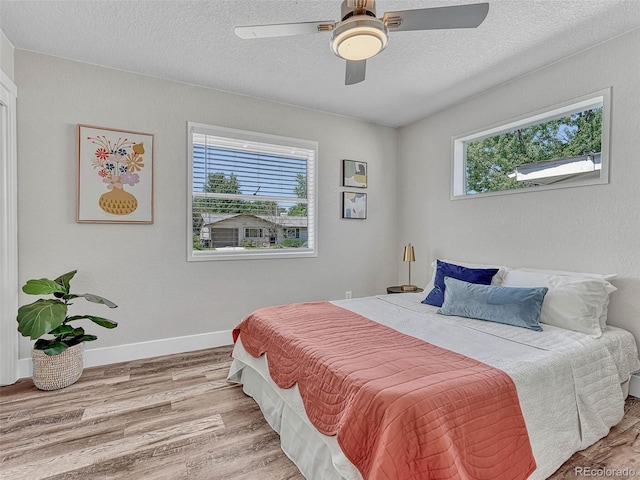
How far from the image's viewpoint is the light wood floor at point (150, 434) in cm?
162

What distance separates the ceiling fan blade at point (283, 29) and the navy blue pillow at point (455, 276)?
2.21 m

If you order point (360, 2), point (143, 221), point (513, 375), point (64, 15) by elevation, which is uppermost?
point (64, 15)

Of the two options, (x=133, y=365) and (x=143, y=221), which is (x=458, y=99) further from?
(x=133, y=365)

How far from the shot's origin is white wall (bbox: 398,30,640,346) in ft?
7.58

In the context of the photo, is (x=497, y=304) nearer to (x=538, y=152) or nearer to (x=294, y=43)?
(x=538, y=152)

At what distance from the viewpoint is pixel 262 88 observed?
3.24 m

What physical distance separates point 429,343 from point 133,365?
257 cm

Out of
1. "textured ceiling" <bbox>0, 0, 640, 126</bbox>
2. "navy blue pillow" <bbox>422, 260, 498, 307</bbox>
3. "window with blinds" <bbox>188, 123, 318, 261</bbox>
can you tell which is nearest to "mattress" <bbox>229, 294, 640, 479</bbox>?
"navy blue pillow" <bbox>422, 260, 498, 307</bbox>

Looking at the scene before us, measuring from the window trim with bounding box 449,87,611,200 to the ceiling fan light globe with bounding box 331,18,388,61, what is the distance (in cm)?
202

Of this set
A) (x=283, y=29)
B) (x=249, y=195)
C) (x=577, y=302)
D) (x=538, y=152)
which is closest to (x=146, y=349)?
(x=249, y=195)

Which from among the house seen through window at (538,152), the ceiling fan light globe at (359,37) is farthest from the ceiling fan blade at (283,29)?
the house seen through window at (538,152)

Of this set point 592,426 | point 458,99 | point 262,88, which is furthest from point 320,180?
point 592,426

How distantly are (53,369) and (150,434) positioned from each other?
3.63 ft

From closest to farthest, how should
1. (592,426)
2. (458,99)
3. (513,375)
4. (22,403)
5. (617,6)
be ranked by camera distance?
(513,375) → (592,426) → (617,6) → (22,403) → (458,99)
